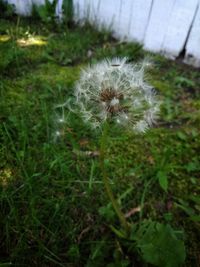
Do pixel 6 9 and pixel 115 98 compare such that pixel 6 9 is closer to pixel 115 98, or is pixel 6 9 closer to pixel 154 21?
pixel 154 21

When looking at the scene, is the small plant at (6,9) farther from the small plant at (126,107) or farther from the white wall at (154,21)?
the small plant at (126,107)

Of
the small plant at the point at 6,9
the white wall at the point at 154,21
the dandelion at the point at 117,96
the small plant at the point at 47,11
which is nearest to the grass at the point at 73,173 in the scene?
the dandelion at the point at 117,96

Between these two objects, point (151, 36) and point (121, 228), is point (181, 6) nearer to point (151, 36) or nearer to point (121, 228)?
point (151, 36)

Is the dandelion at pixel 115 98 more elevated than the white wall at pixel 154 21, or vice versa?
the dandelion at pixel 115 98

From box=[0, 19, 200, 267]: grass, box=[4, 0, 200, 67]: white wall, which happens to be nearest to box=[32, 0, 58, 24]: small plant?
box=[4, 0, 200, 67]: white wall

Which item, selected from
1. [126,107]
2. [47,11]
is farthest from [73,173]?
[47,11]
